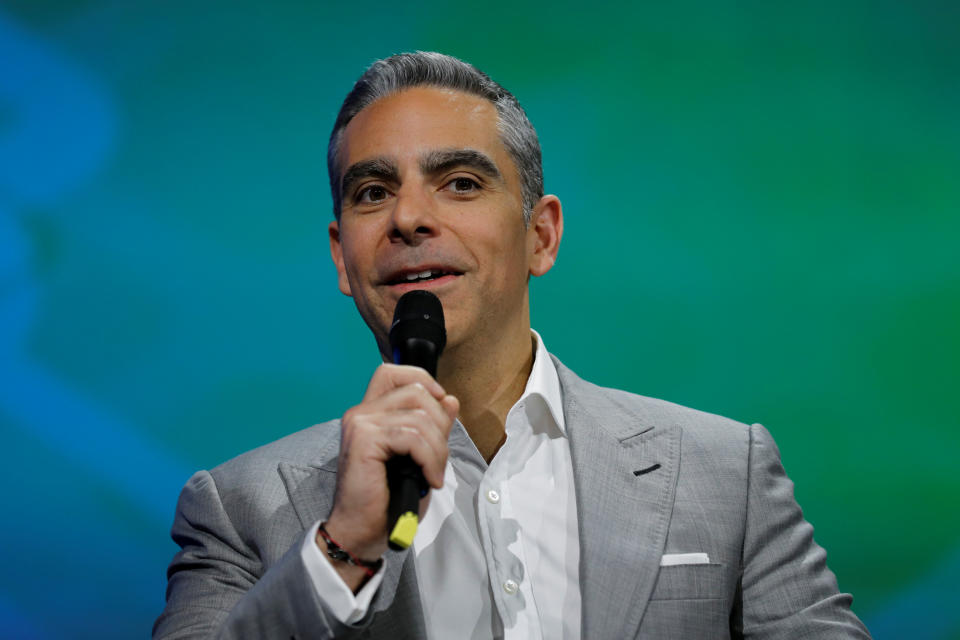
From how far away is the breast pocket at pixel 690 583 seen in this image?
1.69 metres

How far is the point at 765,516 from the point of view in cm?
184

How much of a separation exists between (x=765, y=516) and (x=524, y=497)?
526mm

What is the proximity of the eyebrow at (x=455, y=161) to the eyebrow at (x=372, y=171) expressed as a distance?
66 mm

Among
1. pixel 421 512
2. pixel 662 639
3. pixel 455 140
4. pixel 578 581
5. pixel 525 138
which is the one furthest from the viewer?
pixel 525 138

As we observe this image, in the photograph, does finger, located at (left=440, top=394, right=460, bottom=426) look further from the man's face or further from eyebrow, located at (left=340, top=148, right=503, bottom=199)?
eyebrow, located at (left=340, top=148, right=503, bottom=199)

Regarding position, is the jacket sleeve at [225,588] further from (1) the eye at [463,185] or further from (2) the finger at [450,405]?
(1) the eye at [463,185]

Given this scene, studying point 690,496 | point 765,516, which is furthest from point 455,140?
point 765,516

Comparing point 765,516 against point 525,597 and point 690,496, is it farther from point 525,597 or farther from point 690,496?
point 525,597

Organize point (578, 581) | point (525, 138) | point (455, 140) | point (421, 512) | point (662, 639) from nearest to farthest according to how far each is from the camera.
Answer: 1. point (421, 512)
2. point (662, 639)
3. point (578, 581)
4. point (455, 140)
5. point (525, 138)

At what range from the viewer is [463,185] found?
1.89 m

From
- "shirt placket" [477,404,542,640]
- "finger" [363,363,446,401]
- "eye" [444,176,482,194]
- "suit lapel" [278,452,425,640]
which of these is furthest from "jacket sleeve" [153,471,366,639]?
"eye" [444,176,482,194]

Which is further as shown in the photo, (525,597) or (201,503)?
(201,503)

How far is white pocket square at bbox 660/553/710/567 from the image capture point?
171 cm

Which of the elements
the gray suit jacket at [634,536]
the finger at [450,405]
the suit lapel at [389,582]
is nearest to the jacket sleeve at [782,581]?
Answer: the gray suit jacket at [634,536]
